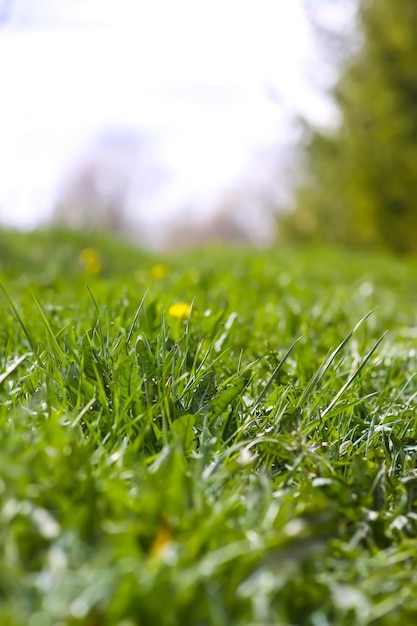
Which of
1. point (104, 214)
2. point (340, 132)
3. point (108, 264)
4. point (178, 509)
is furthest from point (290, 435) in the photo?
point (104, 214)

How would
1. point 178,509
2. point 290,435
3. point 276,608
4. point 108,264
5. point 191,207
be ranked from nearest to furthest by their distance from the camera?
point 276,608
point 178,509
point 290,435
point 108,264
point 191,207

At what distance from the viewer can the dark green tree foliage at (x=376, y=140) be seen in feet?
39.7

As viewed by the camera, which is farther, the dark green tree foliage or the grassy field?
the dark green tree foliage

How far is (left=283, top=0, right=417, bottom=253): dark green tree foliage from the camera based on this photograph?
12.1m

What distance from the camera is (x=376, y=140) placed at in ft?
41.9

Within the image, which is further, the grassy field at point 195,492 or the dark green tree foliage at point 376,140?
the dark green tree foliage at point 376,140

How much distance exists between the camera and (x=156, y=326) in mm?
2006

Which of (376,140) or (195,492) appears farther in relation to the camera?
(376,140)

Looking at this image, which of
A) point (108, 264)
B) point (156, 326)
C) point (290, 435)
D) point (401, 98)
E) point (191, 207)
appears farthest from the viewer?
point (191, 207)

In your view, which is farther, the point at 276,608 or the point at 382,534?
the point at 382,534

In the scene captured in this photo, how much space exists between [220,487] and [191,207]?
2730cm

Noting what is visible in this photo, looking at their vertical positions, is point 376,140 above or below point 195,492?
below

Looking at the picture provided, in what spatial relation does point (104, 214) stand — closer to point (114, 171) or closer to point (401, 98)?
point (114, 171)

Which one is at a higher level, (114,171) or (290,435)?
(290,435)
